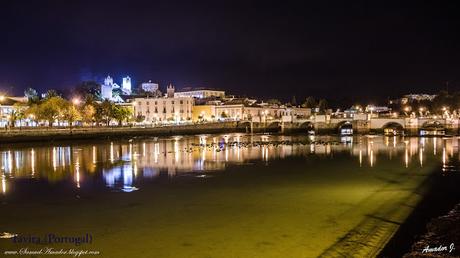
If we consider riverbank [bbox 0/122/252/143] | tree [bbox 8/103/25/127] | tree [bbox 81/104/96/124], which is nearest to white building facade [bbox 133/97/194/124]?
riverbank [bbox 0/122/252/143]

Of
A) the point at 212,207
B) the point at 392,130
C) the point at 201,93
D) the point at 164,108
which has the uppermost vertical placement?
the point at 201,93

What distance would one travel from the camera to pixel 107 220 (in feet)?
45.6

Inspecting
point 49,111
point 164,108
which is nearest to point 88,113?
point 49,111

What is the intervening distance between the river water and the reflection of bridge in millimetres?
48030

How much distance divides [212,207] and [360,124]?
69.5 m

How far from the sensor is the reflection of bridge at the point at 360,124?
243ft

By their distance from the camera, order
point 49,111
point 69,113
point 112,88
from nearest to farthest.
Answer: point 49,111
point 69,113
point 112,88

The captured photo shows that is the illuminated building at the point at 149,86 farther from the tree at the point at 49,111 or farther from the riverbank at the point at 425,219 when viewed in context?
the riverbank at the point at 425,219

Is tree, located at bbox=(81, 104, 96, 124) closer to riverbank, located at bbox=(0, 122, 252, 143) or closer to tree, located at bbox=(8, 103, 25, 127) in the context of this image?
riverbank, located at bbox=(0, 122, 252, 143)

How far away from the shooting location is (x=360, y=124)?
81312mm

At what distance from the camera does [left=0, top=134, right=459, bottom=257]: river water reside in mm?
11391

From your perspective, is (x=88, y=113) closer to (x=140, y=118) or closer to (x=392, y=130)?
(x=140, y=118)

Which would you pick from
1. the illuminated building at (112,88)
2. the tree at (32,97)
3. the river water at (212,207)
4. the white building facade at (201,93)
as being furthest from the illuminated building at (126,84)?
the river water at (212,207)

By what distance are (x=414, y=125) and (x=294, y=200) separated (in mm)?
63264
